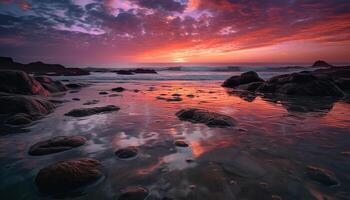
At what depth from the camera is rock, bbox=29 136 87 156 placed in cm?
296

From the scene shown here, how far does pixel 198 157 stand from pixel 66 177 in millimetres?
1558

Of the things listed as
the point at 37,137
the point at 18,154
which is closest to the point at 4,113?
the point at 37,137

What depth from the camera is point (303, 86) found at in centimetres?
1057

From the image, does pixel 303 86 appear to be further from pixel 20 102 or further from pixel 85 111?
pixel 20 102

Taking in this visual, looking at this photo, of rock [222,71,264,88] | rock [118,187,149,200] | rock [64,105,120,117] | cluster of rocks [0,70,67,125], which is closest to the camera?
rock [118,187,149,200]

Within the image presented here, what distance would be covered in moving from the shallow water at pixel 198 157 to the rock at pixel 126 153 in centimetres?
8

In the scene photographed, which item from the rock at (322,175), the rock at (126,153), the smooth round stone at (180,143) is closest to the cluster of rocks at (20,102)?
the rock at (126,153)

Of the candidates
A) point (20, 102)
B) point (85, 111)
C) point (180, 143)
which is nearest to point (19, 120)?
point (20, 102)

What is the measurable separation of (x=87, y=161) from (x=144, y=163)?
26.2 inches

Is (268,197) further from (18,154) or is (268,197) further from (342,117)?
(342,117)

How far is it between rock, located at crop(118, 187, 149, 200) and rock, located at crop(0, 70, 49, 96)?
747cm

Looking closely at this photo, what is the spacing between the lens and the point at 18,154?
2938 millimetres

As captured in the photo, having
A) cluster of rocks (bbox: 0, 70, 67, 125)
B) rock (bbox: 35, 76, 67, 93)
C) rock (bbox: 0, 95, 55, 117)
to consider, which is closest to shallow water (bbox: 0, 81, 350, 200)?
cluster of rocks (bbox: 0, 70, 67, 125)

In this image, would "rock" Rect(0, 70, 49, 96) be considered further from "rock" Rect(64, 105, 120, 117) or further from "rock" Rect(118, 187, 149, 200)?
"rock" Rect(118, 187, 149, 200)
